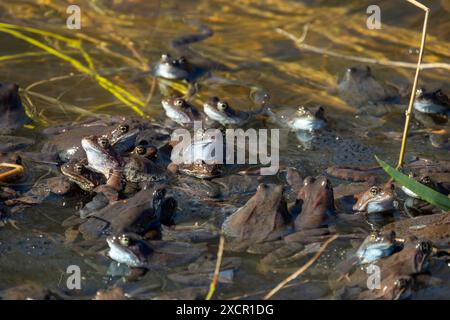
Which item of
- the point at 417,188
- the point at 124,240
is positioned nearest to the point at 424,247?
the point at 417,188

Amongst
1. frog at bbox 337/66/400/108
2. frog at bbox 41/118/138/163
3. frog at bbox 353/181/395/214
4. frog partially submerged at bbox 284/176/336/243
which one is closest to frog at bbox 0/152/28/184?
frog at bbox 41/118/138/163

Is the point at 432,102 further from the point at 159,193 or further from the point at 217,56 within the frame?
the point at 159,193

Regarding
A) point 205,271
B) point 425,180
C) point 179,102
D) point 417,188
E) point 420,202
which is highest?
point 417,188

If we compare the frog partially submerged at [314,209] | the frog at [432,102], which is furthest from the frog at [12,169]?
the frog at [432,102]

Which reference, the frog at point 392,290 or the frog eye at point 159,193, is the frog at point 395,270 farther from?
the frog eye at point 159,193

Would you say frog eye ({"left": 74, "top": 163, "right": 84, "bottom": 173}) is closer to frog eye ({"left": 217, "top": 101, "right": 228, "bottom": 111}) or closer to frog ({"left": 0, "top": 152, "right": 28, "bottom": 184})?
frog ({"left": 0, "top": 152, "right": 28, "bottom": 184})
